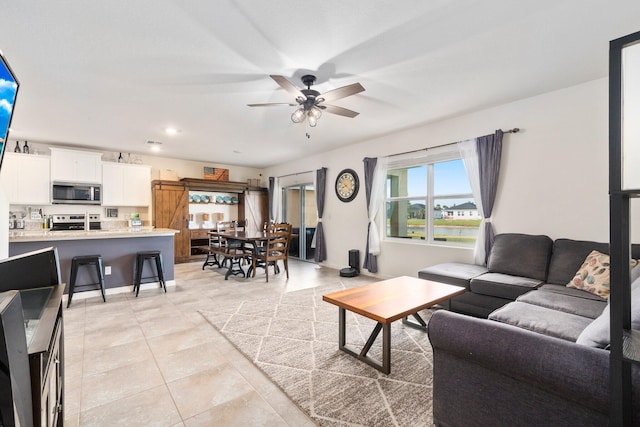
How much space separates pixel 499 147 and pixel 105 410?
455 centimetres

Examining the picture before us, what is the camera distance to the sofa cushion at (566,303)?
6.73 feet

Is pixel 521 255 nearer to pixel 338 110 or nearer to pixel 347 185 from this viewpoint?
pixel 338 110

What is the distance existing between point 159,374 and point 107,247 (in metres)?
2.84

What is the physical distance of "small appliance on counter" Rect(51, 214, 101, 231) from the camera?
544 centimetres

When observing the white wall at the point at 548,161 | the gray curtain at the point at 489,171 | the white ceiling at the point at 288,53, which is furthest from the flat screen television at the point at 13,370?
the white wall at the point at 548,161

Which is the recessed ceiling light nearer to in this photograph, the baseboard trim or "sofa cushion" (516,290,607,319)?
the baseboard trim

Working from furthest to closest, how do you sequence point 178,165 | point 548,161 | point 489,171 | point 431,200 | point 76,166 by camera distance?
1. point 178,165
2. point 76,166
3. point 431,200
4. point 489,171
5. point 548,161

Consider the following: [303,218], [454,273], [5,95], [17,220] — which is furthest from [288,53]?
[17,220]

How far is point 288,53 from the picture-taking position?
7.80 feet

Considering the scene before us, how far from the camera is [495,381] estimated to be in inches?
49.7

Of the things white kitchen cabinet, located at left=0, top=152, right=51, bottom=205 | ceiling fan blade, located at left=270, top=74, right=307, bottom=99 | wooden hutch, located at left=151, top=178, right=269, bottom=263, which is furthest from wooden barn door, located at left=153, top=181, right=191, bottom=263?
ceiling fan blade, located at left=270, top=74, right=307, bottom=99

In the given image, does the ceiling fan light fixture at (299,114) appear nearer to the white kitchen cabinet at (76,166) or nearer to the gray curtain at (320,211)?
the gray curtain at (320,211)

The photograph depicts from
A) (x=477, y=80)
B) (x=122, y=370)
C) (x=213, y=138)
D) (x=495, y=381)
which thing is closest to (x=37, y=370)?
(x=495, y=381)

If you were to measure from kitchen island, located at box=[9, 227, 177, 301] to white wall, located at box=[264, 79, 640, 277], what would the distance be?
4.14m
